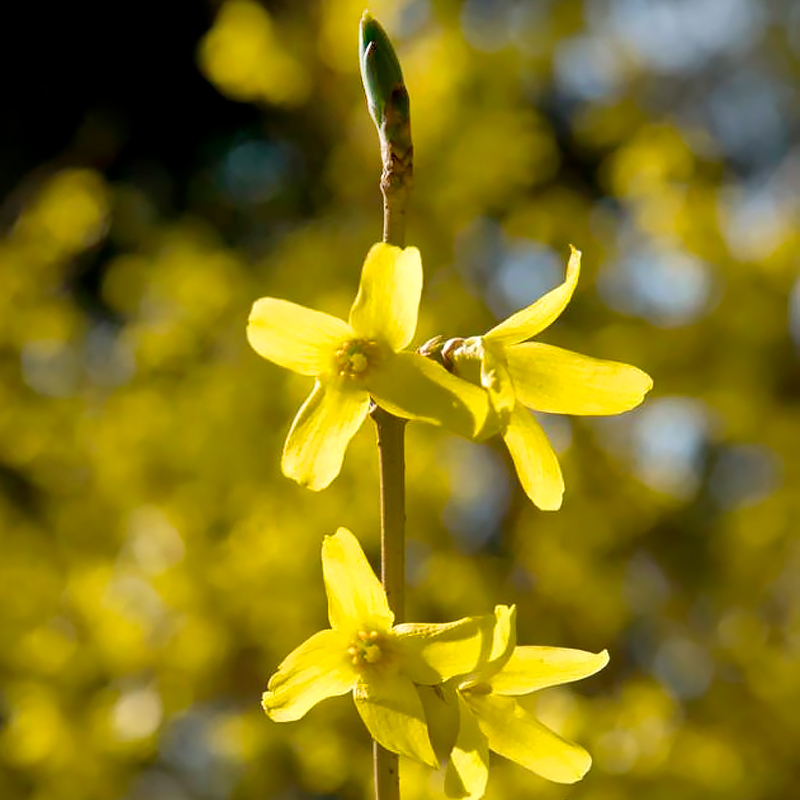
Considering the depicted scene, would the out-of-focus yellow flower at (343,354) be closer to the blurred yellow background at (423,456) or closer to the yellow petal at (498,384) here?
the yellow petal at (498,384)

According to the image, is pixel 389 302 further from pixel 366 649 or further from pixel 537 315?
pixel 366 649

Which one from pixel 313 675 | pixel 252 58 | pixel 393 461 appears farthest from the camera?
pixel 252 58

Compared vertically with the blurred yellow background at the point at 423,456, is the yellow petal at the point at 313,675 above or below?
above

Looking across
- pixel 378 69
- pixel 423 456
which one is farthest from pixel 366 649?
pixel 423 456

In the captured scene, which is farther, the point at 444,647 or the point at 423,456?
the point at 423,456

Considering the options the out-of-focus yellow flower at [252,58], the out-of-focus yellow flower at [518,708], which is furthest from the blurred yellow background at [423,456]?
the out-of-focus yellow flower at [518,708]

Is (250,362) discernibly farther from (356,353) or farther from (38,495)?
(356,353)
